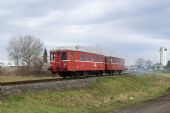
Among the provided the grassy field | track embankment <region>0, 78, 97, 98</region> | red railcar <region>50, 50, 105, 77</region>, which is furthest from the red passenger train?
the grassy field

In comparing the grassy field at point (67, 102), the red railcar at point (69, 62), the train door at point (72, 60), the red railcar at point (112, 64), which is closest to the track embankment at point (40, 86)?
the grassy field at point (67, 102)

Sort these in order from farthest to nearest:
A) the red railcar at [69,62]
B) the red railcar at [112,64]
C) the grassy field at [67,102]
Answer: the red railcar at [112,64]
the red railcar at [69,62]
the grassy field at [67,102]

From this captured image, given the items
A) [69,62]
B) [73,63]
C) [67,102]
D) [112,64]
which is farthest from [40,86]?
[112,64]

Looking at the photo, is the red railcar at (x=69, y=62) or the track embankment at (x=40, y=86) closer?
the track embankment at (x=40, y=86)

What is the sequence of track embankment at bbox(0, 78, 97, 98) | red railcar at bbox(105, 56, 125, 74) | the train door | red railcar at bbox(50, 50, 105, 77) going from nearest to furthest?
track embankment at bbox(0, 78, 97, 98), red railcar at bbox(50, 50, 105, 77), the train door, red railcar at bbox(105, 56, 125, 74)

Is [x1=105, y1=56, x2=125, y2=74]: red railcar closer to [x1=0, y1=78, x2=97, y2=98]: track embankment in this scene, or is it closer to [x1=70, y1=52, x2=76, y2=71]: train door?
[x1=70, y1=52, x2=76, y2=71]: train door

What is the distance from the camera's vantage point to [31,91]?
80.5 feet

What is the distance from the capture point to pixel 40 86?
2586 centimetres

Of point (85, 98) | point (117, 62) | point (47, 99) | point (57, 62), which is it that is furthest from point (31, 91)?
point (117, 62)

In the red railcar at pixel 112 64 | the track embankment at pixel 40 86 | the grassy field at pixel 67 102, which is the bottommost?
the grassy field at pixel 67 102

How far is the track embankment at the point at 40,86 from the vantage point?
22.5 m

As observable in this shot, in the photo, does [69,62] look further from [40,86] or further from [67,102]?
[67,102]

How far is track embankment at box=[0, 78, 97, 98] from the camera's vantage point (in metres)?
22.5

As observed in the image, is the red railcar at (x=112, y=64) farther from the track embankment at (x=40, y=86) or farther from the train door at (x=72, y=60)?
the track embankment at (x=40, y=86)
